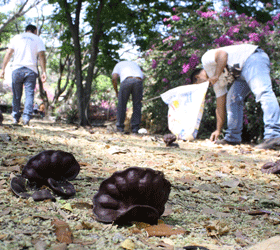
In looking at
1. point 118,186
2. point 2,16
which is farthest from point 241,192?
point 2,16

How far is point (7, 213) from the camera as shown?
3.88ft

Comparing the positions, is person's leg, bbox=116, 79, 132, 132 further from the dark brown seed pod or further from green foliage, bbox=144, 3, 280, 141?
the dark brown seed pod

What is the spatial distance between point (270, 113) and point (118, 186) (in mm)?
3373

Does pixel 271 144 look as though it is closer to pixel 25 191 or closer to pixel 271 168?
pixel 271 168

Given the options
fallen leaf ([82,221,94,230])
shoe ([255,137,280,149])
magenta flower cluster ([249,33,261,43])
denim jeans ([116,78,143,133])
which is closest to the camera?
fallen leaf ([82,221,94,230])

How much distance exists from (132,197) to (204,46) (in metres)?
6.44

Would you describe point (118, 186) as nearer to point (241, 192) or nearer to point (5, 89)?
point (241, 192)

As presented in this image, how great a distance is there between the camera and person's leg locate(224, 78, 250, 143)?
4.76m

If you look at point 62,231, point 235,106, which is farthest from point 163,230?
point 235,106

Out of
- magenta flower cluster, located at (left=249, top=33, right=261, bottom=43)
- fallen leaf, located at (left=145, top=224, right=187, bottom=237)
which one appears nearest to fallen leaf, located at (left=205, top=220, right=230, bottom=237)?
fallen leaf, located at (left=145, top=224, right=187, bottom=237)

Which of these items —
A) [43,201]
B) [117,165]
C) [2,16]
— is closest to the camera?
[43,201]

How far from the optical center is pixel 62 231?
1.06 metres

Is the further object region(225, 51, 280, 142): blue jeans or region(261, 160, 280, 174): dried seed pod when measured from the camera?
region(225, 51, 280, 142): blue jeans

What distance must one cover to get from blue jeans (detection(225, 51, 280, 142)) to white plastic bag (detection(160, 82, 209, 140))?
0.60 m
